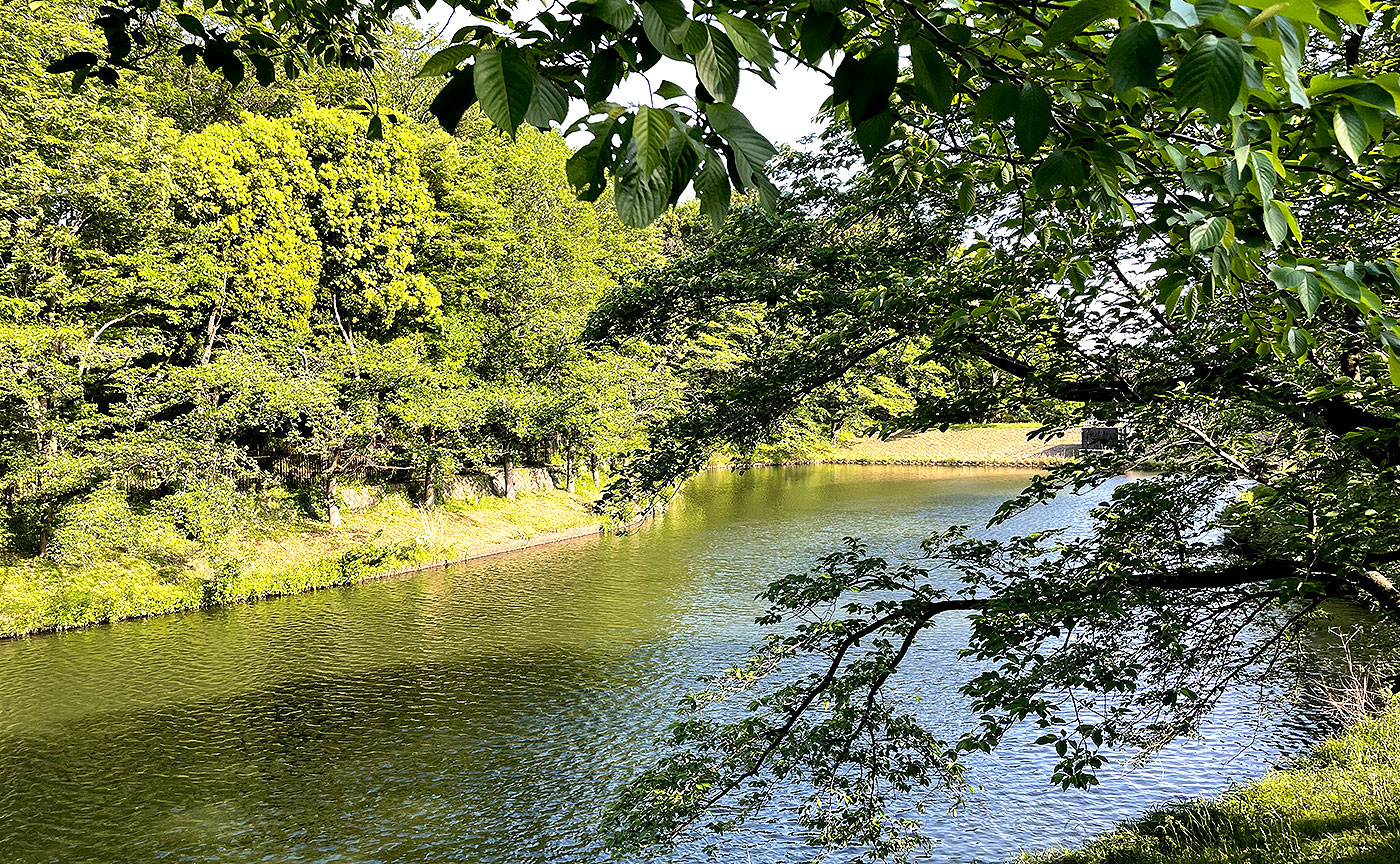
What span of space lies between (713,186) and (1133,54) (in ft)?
2.16

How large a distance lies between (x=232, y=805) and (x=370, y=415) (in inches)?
445

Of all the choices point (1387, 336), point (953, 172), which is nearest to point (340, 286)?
point (953, 172)

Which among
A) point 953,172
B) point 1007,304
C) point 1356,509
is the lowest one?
point 1356,509

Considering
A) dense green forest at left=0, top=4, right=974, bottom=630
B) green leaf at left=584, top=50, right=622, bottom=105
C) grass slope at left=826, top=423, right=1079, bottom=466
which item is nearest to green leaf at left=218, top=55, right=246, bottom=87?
green leaf at left=584, top=50, right=622, bottom=105

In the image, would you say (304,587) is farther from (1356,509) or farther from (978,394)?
(1356,509)

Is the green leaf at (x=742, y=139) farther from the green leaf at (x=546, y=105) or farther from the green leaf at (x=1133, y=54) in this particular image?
the green leaf at (x=1133, y=54)

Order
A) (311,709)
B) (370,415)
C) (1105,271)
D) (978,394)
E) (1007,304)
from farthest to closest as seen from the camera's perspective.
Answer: (370,415) < (311,709) < (978,394) < (1105,271) < (1007,304)

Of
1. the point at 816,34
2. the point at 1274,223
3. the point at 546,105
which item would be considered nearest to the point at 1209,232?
the point at 1274,223

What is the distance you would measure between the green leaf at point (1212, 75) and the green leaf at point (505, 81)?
0.95 m

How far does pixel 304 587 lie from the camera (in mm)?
18125

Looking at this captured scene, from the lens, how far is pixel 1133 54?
3.97 feet

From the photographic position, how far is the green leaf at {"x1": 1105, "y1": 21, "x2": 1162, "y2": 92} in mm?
1187

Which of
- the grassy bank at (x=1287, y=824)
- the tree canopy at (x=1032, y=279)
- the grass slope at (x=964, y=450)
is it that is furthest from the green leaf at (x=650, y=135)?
the grass slope at (x=964, y=450)

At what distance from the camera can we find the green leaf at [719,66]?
1196 millimetres
